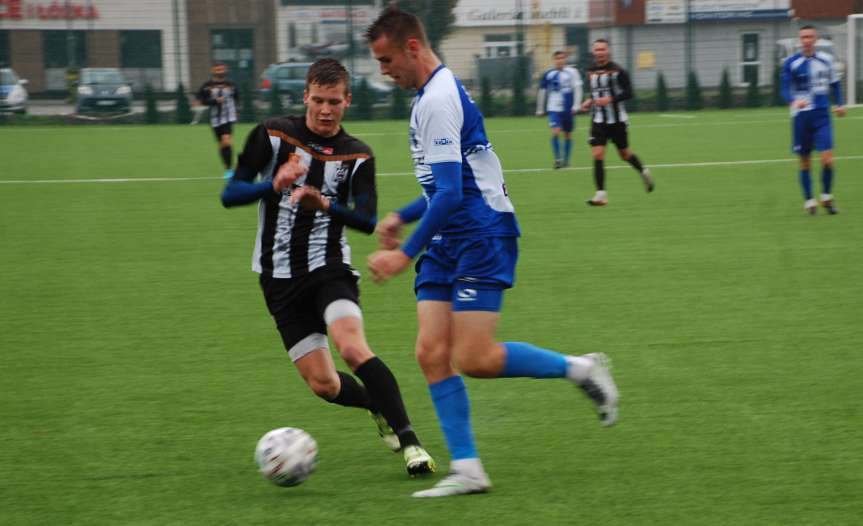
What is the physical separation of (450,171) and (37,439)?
8.35 ft

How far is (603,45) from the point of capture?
51.3 feet

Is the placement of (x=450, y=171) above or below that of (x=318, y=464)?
above

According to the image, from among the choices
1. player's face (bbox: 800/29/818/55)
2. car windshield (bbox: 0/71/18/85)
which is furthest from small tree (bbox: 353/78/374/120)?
player's face (bbox: 800/29/818/55)

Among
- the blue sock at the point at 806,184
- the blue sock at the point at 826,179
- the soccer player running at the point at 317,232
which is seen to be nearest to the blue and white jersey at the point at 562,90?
the blue sock at the point at 806,184

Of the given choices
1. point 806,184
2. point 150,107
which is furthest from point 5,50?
point 806,184

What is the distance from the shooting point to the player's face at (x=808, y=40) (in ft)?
42.3

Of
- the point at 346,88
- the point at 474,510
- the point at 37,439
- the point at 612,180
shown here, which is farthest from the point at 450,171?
the point at 612,180

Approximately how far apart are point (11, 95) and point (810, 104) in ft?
89.8

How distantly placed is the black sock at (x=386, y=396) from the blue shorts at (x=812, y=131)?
9348 mm

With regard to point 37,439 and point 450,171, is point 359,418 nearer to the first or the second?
point 37,439

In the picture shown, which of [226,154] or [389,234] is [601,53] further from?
[389,234]

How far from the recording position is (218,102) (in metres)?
20.6

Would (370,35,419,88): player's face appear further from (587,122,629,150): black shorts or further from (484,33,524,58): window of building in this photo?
(484,33,524,58): window of building

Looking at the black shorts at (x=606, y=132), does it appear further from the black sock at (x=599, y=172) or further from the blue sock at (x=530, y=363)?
the blue sock at (x=530, y=363)
